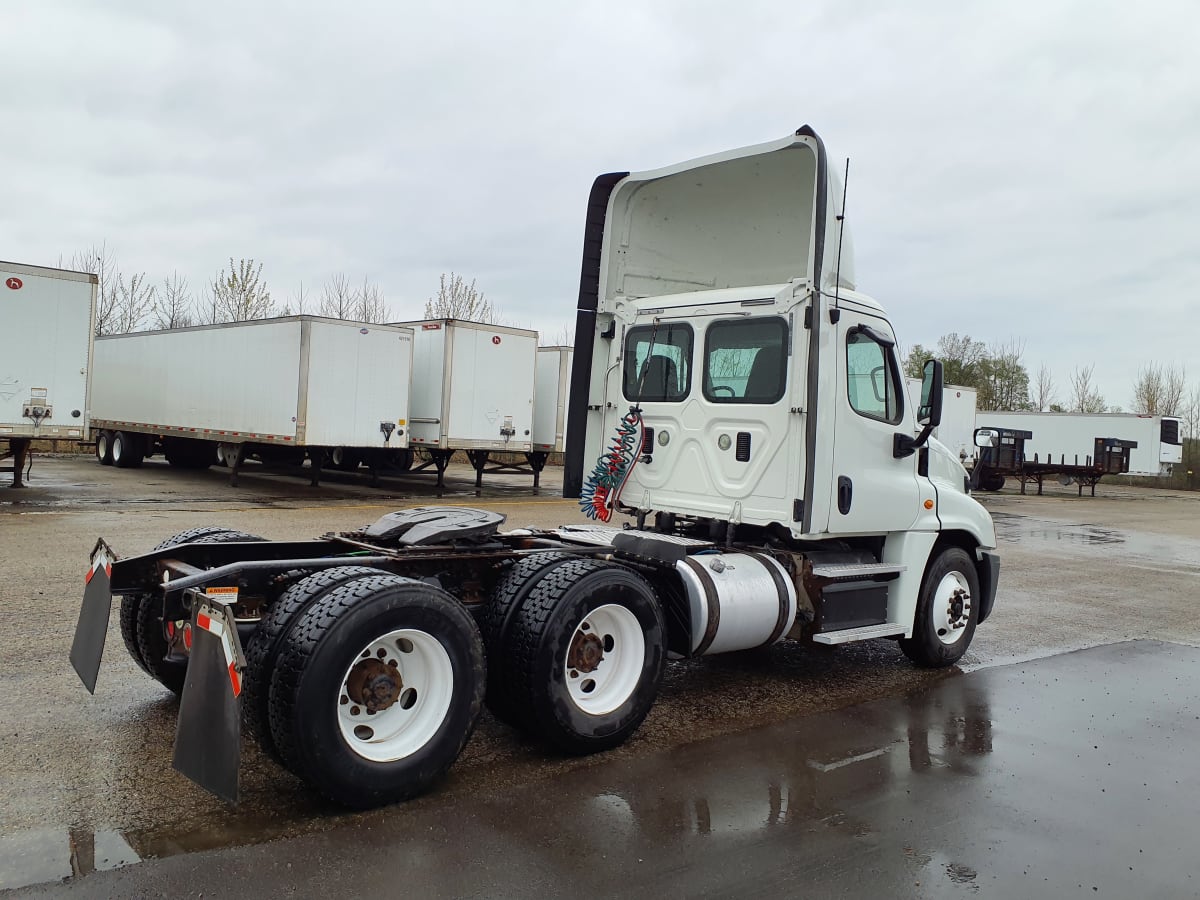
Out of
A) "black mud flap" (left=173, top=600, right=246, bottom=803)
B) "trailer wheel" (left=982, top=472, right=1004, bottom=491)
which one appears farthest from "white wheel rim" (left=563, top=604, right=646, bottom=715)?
"trailer wheel" (left=982, top=472, right=1004, bottom=491)

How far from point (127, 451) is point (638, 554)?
22.3 metres

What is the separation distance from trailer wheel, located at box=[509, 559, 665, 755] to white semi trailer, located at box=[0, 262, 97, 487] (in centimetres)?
1342

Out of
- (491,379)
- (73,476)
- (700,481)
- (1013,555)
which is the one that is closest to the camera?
(700,481)

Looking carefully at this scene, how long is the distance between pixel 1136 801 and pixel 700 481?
3.15 meters

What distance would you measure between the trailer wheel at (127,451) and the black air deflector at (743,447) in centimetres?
2176

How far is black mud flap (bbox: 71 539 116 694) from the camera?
178 inches

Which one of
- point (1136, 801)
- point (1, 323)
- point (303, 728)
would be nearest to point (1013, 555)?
point (1136, 801)

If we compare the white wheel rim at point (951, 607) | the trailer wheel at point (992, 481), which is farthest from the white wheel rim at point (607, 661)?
the trailer wheel at point (992, 481)

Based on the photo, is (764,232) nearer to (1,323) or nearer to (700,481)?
(700,481)

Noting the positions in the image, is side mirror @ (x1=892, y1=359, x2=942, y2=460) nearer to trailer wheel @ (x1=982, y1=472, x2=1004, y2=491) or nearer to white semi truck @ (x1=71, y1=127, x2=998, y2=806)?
white semi truck @ (x1=71, y1=127, x2=998, y2=806)

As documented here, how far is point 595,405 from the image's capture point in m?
7.36

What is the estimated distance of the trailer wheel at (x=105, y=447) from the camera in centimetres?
2517

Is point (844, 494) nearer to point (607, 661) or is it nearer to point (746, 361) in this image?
point (746, 361)

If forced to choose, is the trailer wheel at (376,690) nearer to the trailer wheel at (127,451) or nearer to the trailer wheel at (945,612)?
the trailer wheel at (945,612)
